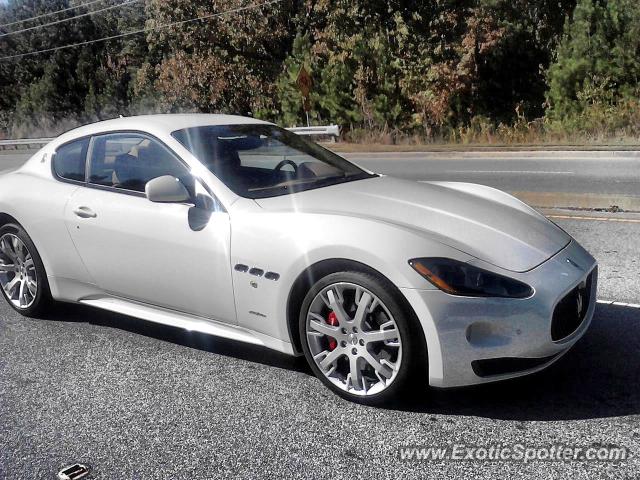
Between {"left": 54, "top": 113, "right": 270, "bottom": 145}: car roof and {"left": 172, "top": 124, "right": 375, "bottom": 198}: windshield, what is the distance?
0.09 meters

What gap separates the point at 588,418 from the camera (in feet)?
11.3

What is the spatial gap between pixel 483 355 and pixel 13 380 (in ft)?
9.21

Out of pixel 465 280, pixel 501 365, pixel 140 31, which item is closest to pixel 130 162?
pixel 465 280

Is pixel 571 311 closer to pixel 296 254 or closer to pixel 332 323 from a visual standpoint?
pixel 332 323

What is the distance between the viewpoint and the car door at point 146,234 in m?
4.15

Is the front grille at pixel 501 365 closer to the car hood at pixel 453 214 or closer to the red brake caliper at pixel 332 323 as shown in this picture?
the car hood at pixel 453 214

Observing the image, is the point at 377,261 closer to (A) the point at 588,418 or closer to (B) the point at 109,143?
(A) the point at 588,418

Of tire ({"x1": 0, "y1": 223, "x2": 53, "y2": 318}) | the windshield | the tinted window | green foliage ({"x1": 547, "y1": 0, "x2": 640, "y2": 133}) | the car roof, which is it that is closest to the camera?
the windshield

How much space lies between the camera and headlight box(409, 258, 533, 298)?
340 cm

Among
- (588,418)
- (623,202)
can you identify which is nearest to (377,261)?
(588,418)

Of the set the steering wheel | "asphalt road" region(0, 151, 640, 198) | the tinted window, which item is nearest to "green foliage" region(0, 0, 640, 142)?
"asphalt road" region(0, 151, 640, 198)

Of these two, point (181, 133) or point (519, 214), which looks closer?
point (519, 214)

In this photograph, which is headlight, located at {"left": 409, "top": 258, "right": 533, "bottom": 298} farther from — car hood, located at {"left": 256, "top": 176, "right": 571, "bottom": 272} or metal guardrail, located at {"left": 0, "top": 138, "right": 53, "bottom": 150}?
metal guardrail, located at {"left": 0, "top": 138, "right": 53, "bottom": 150}

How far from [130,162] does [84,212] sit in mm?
462
